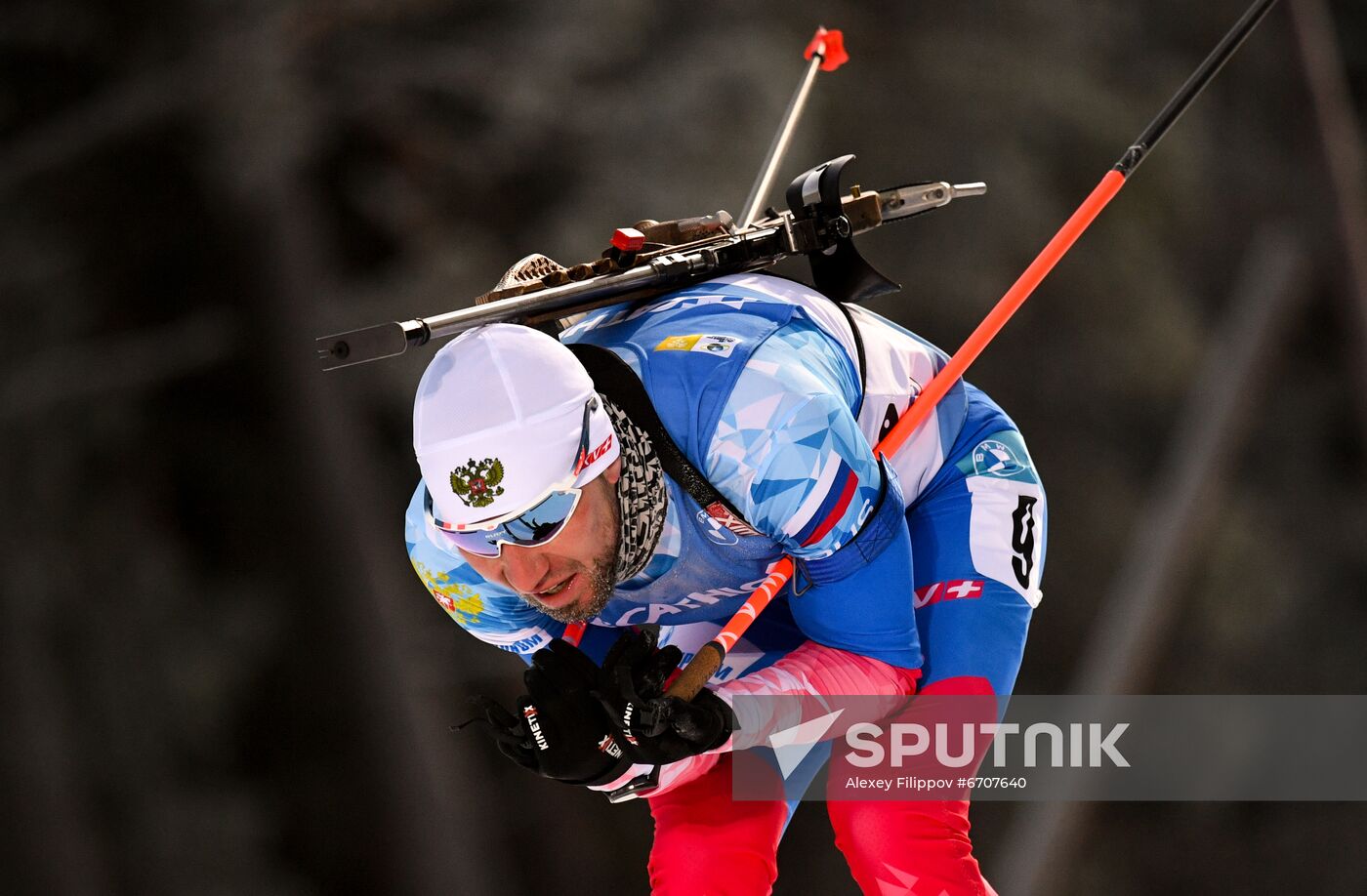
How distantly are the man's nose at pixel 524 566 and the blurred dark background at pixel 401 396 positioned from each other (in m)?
2.07

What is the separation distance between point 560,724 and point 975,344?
2.98 feet

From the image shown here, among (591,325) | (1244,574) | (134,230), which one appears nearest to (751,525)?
(591,325)

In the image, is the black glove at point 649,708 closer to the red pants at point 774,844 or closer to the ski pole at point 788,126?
the red pants at point 774,844

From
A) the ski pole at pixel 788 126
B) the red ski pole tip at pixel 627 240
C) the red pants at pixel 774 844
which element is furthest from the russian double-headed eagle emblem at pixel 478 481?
the ski pole at pixel 788 126

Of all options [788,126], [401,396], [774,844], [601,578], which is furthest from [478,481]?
[401,396]

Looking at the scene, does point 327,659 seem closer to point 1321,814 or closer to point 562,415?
point 562,415

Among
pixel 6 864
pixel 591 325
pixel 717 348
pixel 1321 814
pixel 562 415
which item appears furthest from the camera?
pixel 1321 814

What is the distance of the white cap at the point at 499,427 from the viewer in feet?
5.57

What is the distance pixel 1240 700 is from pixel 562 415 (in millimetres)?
3903

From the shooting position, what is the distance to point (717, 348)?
1.83 metres

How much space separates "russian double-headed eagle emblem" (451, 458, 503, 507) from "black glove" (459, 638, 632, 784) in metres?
0.19

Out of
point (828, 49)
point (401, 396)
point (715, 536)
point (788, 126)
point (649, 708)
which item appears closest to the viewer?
point (649, 708)

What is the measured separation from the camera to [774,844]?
6.57 ft

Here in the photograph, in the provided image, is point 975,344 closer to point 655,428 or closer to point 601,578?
point 655,428
